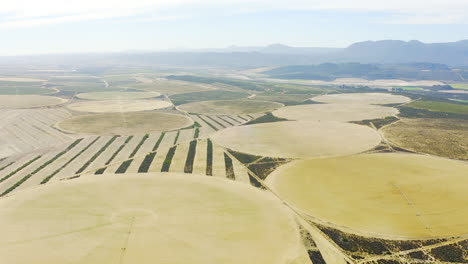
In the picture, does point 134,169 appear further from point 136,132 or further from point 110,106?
point 110,106

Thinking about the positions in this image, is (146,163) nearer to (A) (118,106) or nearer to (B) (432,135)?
(B) (432,135)

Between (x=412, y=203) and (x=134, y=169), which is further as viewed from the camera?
(x=134, y=169)

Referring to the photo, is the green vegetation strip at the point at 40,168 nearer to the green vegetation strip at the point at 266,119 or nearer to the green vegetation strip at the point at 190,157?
the green vegetation strip at the point at 190,157

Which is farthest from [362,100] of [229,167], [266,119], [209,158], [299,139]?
[229,167]

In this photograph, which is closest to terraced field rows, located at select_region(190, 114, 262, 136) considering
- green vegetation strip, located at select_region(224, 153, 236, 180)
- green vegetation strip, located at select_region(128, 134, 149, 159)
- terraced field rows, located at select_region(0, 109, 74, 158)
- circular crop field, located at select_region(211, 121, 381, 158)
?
circular crop field, located at select_region(211, 121, 381, 158)

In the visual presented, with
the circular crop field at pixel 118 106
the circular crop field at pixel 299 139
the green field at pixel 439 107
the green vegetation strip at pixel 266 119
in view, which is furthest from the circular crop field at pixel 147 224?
the green field at pixel 439 107

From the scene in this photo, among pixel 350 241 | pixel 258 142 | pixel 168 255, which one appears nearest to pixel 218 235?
pixel 168 255
